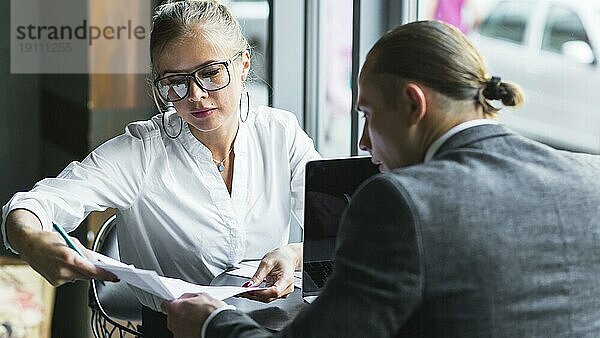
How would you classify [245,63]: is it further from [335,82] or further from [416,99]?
[335,82]

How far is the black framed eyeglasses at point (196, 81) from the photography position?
2.15m

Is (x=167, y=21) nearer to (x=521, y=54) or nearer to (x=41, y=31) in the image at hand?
(x=521, y=54)

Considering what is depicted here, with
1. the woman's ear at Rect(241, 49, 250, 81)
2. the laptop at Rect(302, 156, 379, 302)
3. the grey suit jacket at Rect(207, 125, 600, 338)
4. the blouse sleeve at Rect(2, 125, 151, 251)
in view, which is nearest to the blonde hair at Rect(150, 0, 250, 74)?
the woman's ear at Rect(241, 49, 250, 81)

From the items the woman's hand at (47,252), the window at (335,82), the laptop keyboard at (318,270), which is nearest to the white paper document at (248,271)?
the laptop keyboard at (318,270)

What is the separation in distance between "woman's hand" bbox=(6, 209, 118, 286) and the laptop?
1.38 ft

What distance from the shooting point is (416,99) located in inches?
53.7

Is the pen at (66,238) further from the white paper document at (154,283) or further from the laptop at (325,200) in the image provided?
the laptop at (325,200)

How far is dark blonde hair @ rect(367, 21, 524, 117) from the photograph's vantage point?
1373mm

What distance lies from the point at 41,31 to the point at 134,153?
1690 mm

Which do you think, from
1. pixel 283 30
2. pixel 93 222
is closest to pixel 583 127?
pixel 283 30

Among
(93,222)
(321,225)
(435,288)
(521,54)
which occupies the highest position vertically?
Result: (521,54)

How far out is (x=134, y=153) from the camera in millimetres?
2258

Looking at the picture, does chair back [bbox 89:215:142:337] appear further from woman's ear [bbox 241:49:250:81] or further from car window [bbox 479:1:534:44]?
car window [bbox 479:1:534:44]

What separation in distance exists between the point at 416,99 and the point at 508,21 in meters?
1.32
